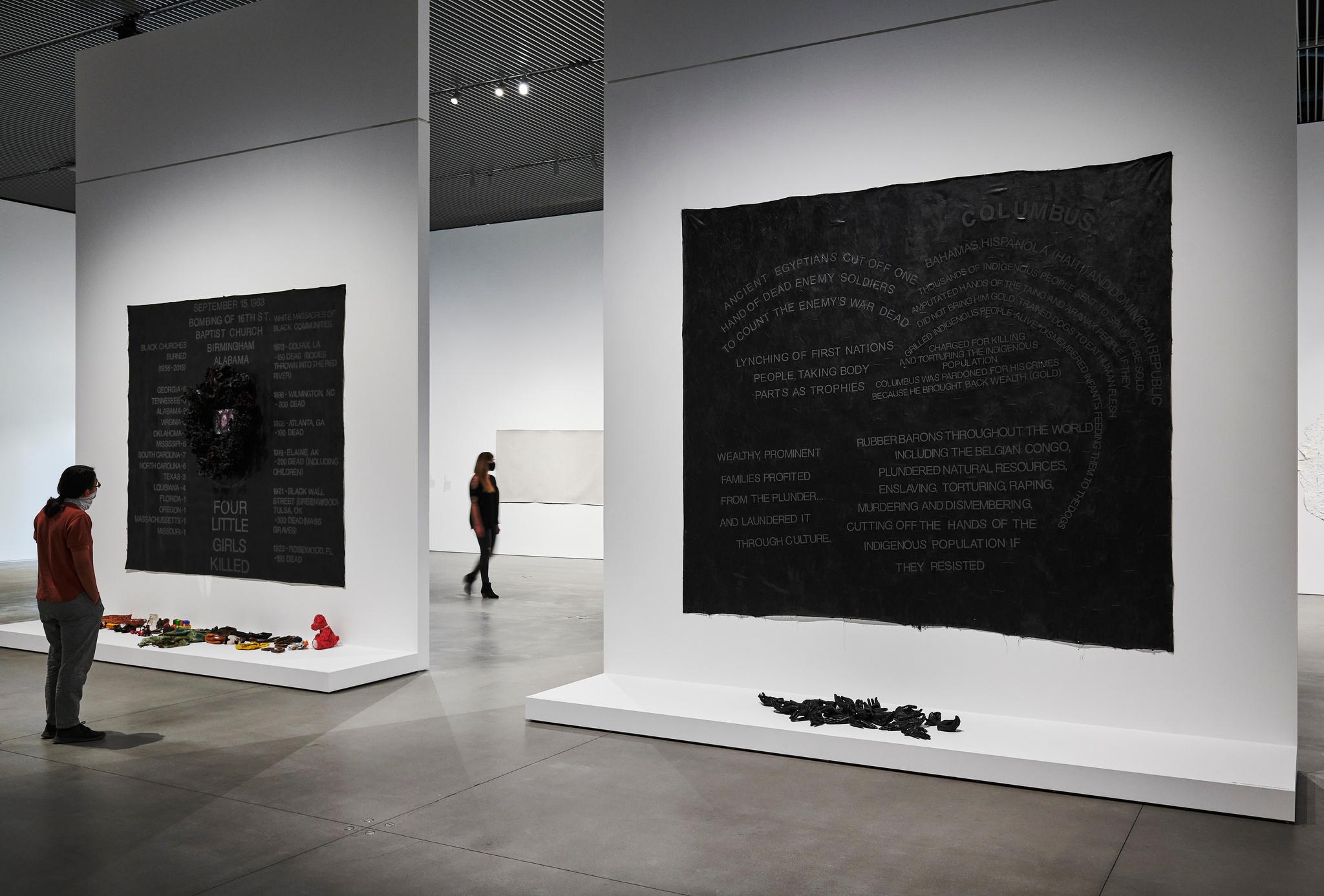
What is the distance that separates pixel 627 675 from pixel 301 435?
311 cm

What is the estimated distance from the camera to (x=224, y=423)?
750 cm

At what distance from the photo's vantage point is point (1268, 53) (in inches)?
178

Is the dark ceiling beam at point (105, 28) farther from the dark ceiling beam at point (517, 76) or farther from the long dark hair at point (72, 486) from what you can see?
the long dark hair at point (72, 486)

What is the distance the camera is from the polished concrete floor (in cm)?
339

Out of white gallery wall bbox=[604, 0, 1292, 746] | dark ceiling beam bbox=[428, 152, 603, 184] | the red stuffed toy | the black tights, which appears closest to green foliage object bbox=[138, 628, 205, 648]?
the red stuffed toy

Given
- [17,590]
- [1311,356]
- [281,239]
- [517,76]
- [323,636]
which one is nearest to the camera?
[323,636]

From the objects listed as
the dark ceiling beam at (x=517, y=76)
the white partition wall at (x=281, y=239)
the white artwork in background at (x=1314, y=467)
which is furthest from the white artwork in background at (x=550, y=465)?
the white artwork in background at (x=1314, y=467)

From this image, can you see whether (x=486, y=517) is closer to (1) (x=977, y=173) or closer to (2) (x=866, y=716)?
(2) (x=866, y=716)

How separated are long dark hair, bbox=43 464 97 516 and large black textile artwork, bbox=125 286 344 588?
2.23 metres

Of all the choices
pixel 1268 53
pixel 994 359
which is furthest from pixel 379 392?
pixel 1268 53

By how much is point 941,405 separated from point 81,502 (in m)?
4.39

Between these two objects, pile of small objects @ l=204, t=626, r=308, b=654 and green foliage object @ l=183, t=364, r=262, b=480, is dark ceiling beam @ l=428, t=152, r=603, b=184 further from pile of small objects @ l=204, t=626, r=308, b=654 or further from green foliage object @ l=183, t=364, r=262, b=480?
pile of small objects @ l=204, t=626, r=308, b=654

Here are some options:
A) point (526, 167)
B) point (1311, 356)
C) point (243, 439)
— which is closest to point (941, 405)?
point (243, 439)

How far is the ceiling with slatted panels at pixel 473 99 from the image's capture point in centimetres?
926
